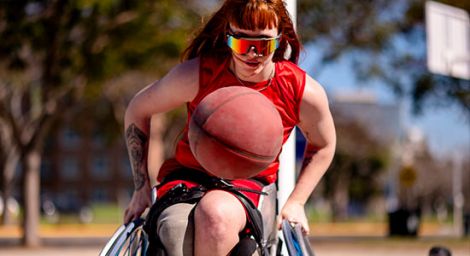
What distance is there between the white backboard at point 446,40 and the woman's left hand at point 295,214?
46.6 feet

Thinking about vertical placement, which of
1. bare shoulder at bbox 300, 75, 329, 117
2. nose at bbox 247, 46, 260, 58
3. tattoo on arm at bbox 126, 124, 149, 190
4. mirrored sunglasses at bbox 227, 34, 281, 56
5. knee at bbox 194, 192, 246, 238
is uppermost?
mirrored sunglasses at bbox 227, 34, 281, 56

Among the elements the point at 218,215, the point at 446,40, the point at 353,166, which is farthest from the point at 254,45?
the point at 353,166

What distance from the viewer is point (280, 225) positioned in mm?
4234

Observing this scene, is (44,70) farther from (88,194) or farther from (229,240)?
(88,194)

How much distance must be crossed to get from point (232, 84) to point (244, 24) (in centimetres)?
28

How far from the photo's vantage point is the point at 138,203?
174 inches

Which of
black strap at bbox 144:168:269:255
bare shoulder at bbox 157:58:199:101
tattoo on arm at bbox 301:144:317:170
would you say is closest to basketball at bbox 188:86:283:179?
black strap at bbox 144:168:269:255

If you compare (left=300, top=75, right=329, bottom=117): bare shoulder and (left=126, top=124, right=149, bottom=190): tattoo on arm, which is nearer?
(left=300, top=75, right=329, bottom=117): bare shoulder

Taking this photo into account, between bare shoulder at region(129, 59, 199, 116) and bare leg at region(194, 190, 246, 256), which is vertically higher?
bare shoulder at region(129, 59, 199, 116)

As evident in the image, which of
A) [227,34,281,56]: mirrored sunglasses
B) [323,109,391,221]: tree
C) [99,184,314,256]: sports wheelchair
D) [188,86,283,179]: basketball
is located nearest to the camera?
[188,86,283,179]: basketball

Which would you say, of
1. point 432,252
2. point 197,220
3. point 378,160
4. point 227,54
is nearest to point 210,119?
point 197,220

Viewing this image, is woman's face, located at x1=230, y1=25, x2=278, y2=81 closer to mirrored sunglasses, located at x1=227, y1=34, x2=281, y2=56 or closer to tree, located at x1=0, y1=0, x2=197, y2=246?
mirrored sunglasses, located at x1=227, y1=34, x2=281, y2=56

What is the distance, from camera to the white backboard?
18203mm

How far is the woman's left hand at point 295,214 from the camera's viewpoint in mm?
4156
